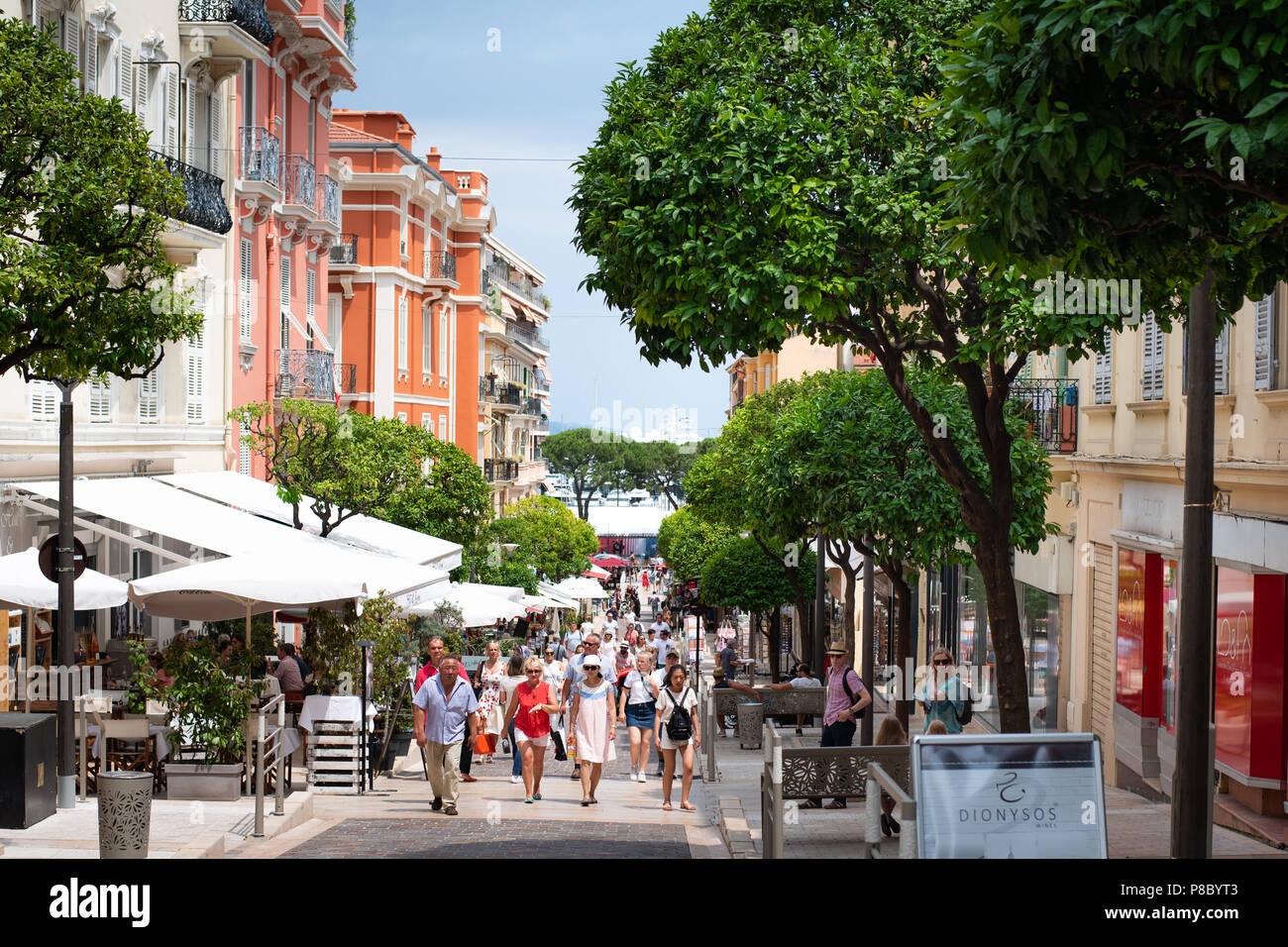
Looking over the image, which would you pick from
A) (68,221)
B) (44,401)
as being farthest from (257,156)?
(68,221)

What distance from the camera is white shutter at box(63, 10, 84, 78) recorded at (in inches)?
777

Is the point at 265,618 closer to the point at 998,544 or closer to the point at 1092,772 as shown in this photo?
the point at 998,544

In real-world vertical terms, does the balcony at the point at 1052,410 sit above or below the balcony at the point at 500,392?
below

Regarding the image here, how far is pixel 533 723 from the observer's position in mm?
15195

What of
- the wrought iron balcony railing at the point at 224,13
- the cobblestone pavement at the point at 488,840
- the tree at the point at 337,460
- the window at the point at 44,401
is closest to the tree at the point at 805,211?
the cobblestone pavement at the point at 488,840

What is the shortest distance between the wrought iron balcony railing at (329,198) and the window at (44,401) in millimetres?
14490

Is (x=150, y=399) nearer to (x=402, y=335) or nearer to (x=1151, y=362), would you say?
(x=1151, y=362)

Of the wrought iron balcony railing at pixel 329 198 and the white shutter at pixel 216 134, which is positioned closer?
the white shutter at pixel 216 134

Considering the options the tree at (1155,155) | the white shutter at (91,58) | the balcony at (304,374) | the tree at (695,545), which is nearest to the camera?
the tree at (1155,155)

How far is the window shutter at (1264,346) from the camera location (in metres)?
13.2

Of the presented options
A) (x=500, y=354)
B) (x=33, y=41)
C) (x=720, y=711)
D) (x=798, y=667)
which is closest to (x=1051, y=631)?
(x=798, y=667)

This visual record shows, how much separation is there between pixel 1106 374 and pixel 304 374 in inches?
730

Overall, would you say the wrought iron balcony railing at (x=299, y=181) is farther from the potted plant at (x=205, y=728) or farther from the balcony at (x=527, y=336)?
the balcony at (x=527, y=336)

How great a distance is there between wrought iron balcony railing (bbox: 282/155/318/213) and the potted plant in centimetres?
1967
